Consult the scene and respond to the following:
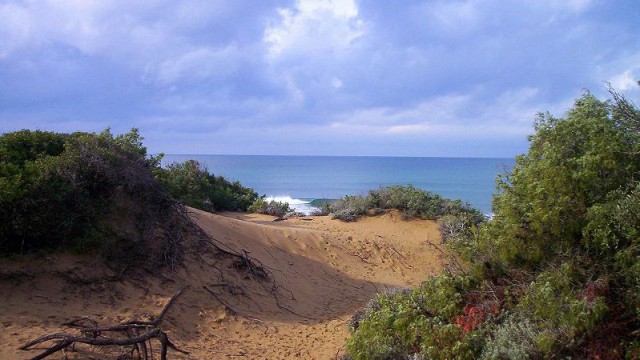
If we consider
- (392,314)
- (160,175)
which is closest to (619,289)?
(392,314)

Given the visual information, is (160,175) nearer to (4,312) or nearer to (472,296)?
(4,312)

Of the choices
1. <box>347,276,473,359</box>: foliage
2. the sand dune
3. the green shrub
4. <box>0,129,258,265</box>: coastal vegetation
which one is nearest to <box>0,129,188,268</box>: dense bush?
<box>0,129,258,265</box>: coastal vegetation

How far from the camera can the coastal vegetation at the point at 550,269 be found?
452 centimetres

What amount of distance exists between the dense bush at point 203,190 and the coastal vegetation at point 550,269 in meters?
10.7

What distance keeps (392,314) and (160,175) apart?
10.1 meters

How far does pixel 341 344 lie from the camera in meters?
7.63

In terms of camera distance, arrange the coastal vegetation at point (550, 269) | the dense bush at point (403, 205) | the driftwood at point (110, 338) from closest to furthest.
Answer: the coastal vegetation at point (550, 269)
the driftwood at point (110, 338)
the dense bush at point (403, 205)

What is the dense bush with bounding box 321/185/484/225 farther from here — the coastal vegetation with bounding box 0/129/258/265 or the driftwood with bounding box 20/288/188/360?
the driftwood with bounding box 20/288/188/360

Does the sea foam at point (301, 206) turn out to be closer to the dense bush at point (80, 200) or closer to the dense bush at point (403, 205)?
the dense bush at point (403, 205)

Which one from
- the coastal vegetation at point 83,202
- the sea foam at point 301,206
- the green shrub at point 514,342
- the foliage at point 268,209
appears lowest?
the sea foam at point 301,206

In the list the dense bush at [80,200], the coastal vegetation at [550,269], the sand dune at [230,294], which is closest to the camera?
the coastal vegetation at [550,269]

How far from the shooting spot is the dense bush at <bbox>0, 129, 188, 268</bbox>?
7469mm

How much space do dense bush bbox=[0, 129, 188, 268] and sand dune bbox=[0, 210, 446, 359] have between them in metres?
0.39

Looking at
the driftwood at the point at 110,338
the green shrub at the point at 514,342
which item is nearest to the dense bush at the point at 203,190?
the driftwood at the point at 110,338
